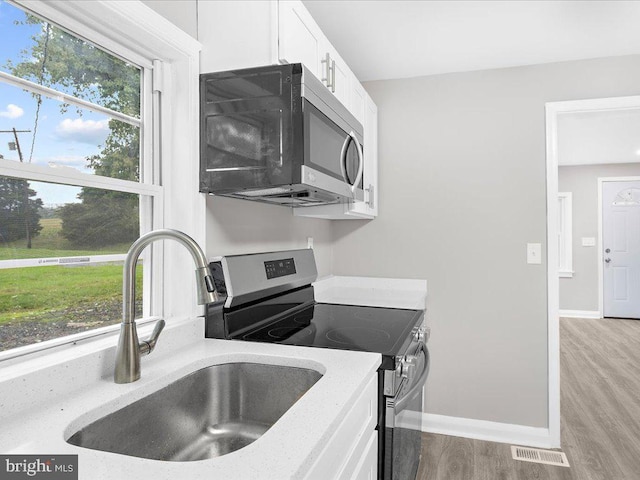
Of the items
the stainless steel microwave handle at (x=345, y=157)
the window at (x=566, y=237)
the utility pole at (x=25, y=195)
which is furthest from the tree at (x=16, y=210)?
the window at (x=566, y=237)

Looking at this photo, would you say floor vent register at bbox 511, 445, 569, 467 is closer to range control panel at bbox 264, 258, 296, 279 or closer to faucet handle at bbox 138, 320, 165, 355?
range control panel at bbox 264, 258, 296, 279

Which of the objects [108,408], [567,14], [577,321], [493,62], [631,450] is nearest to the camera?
[108,408]

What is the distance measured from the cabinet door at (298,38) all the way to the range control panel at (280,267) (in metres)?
0.81

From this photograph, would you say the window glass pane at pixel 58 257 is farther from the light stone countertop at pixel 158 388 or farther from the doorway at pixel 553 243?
the doorway at pixel 553 243

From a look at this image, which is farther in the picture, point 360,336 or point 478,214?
point 478,214

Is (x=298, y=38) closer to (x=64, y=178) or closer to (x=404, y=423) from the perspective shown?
(x=64, y=178)

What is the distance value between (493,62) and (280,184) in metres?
1.94

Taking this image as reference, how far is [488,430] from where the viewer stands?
103 inches

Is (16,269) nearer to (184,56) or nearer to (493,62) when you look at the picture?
(184,56)

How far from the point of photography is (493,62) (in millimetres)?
2590

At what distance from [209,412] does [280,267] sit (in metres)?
0.82

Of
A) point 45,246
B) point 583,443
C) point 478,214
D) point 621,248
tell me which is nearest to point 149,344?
point 45,246

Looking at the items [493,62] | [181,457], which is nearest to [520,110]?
[493,62]

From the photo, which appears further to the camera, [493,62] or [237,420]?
[493,62]
